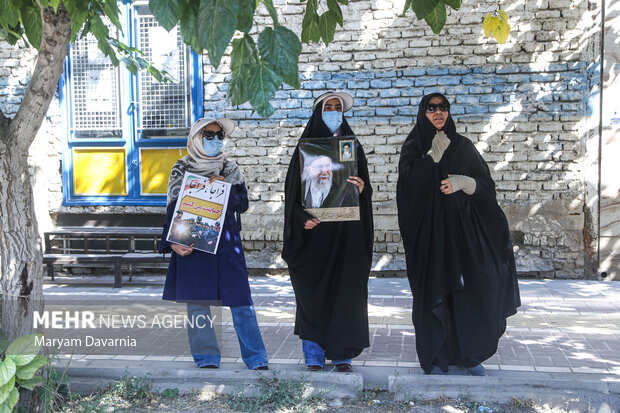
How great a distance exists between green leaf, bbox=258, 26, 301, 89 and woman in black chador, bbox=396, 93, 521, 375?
87.3 inches

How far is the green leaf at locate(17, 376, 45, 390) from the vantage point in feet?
11.9

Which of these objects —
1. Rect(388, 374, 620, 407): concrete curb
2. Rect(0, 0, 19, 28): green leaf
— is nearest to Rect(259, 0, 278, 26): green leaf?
Rect(0, 0, 19, 28): green leaf

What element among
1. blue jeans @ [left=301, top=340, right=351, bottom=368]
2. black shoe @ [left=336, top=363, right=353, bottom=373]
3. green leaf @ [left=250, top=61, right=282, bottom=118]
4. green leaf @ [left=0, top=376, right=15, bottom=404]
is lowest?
black shoe @ [left=336, top=363, right=353, bottom=373]

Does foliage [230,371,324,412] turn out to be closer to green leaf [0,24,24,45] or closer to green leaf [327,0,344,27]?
green leaf [327,0,344,27]

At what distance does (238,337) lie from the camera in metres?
4.57

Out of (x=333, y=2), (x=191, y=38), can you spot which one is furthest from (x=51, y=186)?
(x=191, y=38)

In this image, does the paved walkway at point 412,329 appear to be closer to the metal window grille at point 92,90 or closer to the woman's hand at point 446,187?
the woman's hand at point 446,187

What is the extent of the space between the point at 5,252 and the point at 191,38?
2.41 meters

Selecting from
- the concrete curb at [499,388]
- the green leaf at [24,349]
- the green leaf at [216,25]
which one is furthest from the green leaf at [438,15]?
the green leaf at [24,349]

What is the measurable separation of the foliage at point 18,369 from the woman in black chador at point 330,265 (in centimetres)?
173

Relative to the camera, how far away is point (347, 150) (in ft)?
14.5

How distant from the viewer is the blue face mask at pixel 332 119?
4.51m

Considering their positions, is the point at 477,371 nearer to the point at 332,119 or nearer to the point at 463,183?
the point at 463,183

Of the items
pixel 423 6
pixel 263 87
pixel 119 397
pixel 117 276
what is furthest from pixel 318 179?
pixel 117 276
